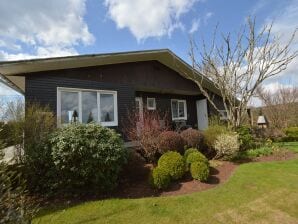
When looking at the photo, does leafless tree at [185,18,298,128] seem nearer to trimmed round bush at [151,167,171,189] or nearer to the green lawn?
the green lawn

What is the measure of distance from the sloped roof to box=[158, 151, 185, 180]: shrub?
5.24m

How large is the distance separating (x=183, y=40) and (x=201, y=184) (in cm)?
1023

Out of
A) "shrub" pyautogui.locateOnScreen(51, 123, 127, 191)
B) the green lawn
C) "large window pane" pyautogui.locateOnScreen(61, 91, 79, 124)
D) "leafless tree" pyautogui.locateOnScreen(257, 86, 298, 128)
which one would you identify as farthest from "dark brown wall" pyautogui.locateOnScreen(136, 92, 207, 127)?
the green lawn

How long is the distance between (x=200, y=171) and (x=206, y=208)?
68.9 inches

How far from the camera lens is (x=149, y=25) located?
11.3 meters

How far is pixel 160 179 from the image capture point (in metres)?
6.75

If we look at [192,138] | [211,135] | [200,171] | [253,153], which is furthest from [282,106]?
[200,171]

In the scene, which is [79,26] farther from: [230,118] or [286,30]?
[286,30]

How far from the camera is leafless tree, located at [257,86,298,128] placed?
71.8ft

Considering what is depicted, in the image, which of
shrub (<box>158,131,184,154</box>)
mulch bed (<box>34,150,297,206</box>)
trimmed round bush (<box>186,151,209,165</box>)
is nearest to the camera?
mulch bed (<box>34,150,297,206</box>)

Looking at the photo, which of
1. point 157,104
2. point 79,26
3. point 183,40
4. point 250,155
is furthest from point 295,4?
point 79,26

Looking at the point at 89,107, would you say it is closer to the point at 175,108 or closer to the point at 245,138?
the point at 245,138

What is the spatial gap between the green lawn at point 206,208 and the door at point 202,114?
10981 millimetres

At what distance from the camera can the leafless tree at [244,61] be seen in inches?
497
